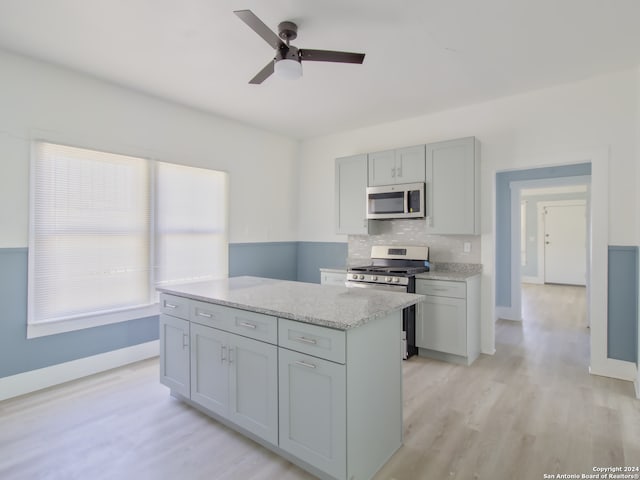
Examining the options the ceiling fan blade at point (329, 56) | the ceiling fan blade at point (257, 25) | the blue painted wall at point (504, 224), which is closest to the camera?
the ceiling fan blade at point (257, 25)

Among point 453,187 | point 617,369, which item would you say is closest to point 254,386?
point 453,187

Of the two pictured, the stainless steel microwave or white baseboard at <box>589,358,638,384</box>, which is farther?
the stainless steel microwave

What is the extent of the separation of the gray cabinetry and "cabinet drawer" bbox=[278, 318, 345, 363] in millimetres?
2104

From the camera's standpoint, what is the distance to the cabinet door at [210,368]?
7.09ft

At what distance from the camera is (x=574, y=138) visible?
3.25 m

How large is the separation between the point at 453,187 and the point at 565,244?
6353 millimetres

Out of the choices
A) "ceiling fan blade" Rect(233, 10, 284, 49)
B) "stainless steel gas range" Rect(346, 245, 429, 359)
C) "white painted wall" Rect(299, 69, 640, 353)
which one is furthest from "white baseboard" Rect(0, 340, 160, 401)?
"white painted wall" Rect(299, 69, 640, 353)

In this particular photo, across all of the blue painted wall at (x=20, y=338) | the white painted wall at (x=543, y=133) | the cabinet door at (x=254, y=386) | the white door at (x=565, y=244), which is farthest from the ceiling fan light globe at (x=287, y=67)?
the white door at (x=565, y=244)

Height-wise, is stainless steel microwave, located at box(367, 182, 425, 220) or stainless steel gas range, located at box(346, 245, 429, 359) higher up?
stainless steel microwave, located at box(367, 182, 425, 220)

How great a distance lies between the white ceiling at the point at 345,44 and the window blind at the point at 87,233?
2.68 feet

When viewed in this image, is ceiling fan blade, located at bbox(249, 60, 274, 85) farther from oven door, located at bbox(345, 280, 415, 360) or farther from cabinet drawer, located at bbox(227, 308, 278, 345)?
oven door, located at bbox(345, 280, 415, 360)

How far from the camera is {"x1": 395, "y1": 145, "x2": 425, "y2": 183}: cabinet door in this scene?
3793mm

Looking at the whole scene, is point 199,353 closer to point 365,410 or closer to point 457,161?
point 365,410

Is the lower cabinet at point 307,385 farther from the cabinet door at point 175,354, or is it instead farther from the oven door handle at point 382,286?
the oven door handle at point 382,286
